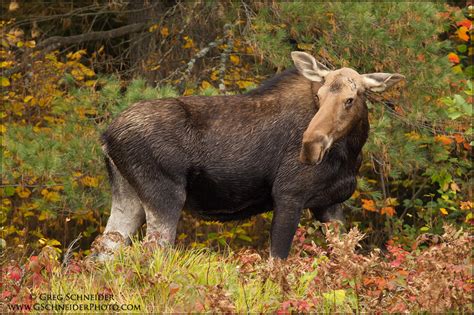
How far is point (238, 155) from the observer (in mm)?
7539

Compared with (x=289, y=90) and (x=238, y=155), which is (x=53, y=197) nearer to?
(x=238, y=155)

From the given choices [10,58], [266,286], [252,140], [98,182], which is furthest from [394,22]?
[10,58]

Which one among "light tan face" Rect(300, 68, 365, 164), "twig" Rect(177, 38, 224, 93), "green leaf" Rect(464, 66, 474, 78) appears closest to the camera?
"light tan face" Rect(300, 68, 365, 164)

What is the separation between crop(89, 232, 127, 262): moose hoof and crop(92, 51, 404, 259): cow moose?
76mm

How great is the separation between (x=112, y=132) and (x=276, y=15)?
119 inches

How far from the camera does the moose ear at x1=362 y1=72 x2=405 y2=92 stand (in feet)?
23.9

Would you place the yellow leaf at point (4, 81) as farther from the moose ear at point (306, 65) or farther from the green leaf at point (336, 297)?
the green leaf at point (336, 297)

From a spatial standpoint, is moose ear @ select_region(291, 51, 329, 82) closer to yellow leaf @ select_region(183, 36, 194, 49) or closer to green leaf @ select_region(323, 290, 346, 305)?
green leaf @ select_region(323, 290, 346, 305)

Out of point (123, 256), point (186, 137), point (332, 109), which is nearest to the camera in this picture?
point (123, 256)

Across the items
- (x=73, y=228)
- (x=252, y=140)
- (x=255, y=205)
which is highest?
(x=252, y=140)

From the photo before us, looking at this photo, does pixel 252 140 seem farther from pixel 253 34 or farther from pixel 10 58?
pixel 10 58

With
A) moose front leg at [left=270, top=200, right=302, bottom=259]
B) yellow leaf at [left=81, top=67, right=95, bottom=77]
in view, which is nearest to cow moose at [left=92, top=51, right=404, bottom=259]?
moose front leg at [left=270, top=200, right=302, bottom=259]

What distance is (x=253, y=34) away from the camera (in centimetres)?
952

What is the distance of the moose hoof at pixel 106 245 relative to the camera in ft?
20.3
